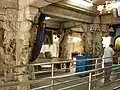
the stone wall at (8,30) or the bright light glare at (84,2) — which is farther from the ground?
the bright light glare at (84,2)

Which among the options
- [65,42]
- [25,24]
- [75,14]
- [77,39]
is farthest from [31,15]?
[77,39]

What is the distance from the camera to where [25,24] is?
4672mm

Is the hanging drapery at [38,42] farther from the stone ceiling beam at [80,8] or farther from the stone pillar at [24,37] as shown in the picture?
the stone ceiling beam at [80,8]

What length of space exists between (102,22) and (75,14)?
1861 mm

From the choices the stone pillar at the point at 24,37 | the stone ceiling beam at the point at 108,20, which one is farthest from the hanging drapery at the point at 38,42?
the stone ceiling beam at the point at 108,20

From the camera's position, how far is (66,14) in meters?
6.33

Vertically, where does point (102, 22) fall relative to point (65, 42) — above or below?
above

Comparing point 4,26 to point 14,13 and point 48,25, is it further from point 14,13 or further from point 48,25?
point 48,25

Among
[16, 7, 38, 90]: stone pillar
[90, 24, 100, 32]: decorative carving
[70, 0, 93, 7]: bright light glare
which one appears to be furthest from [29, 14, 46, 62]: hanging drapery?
[90, 24, 100, 32]: decorative carving

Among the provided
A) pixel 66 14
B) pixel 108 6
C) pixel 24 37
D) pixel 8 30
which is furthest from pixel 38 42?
pixel 108 6

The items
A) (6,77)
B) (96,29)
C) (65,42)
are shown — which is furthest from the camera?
(65,42)

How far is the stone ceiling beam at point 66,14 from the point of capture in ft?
18.6

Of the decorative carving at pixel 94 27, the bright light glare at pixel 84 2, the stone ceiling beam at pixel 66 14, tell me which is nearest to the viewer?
the stone ceiling beam at pixel 66 14

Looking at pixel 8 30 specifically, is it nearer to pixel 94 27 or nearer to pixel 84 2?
pixel 84 2
